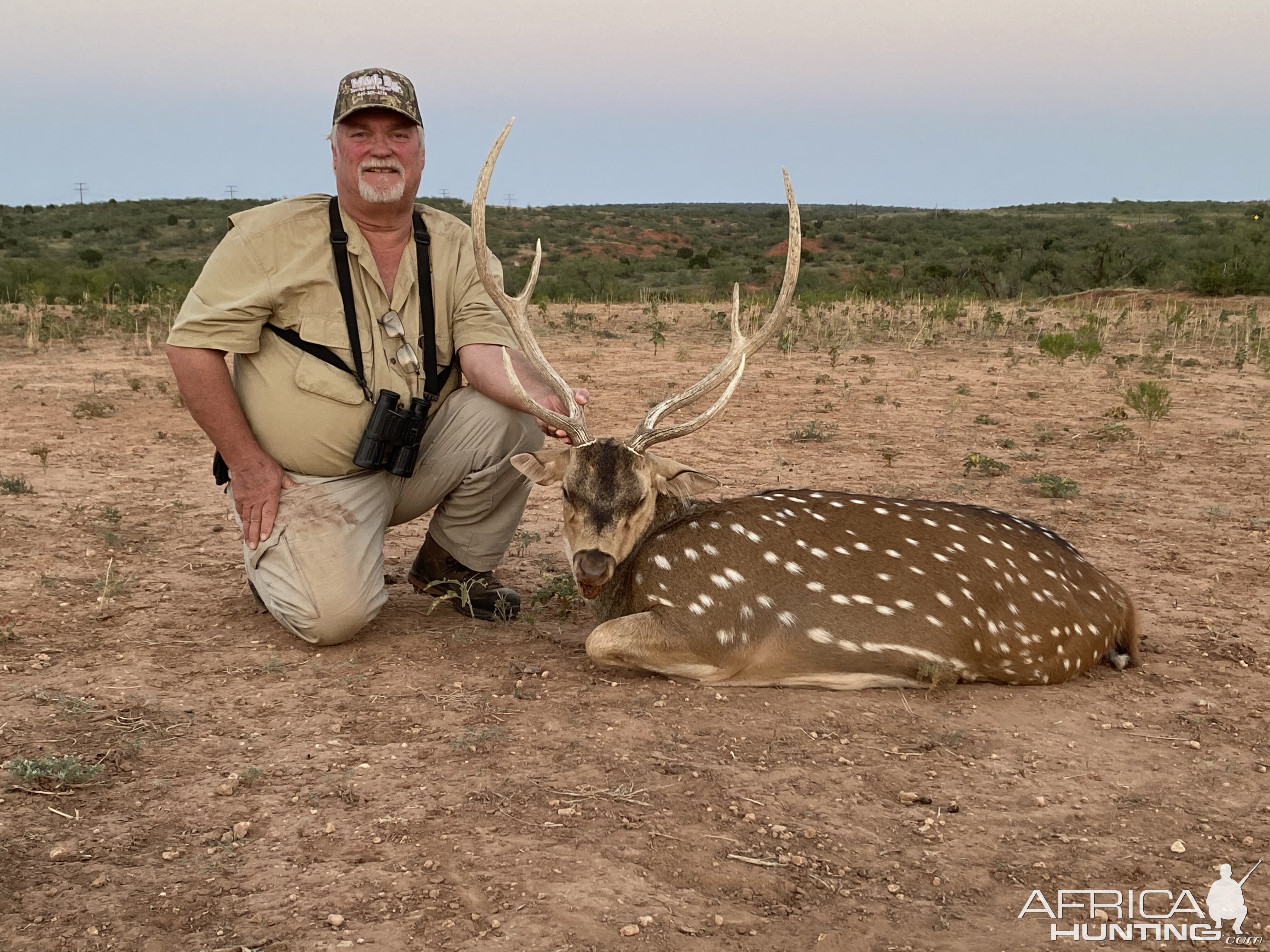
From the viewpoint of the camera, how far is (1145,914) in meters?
3.32

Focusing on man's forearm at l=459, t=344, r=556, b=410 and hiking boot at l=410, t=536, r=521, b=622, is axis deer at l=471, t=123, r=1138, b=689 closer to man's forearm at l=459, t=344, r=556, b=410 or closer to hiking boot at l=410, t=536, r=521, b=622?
man's forearm at l=459, t=344, r=556, b=410

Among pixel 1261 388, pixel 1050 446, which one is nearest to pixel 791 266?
pixel 1050 446

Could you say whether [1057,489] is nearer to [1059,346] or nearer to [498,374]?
[498,374]

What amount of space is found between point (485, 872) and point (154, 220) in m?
56.1

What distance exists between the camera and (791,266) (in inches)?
211

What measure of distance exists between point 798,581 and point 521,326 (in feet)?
6.36

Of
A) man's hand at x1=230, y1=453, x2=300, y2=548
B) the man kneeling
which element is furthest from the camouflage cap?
man's hand at x1=230, y1=453, x2=300, y2=548

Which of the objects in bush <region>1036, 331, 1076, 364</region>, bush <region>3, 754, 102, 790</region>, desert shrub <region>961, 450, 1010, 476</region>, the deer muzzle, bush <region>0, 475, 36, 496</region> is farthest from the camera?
bush <region>1036, 331, 1076, 364</region>

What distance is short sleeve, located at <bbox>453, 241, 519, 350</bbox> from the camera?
5980mm

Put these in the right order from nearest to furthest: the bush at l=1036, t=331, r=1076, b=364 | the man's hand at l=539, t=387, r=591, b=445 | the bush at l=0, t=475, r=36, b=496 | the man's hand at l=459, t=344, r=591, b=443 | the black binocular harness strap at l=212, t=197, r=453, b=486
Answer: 1. the man's hand at l=539, t=387, r=591, b=445
2. the black binocular harness strap at l=212, t=197, r=453, b=486
3. the man's hand at l=459, t=344, r=591, b=443
4. the bush at l=0, t=475, r=36, b=496
5. the bush at l=1036, t=331, r=1076, b=364

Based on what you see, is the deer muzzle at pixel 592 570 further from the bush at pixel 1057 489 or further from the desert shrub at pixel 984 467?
the desert shrub at pixel 984 467

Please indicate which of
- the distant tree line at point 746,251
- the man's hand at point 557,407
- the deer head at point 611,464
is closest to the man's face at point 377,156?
the deer head at point 611,464

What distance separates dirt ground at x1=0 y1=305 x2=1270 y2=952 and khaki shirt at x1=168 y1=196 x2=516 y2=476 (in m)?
1.04

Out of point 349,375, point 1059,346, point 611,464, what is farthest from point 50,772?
point 1059,346
